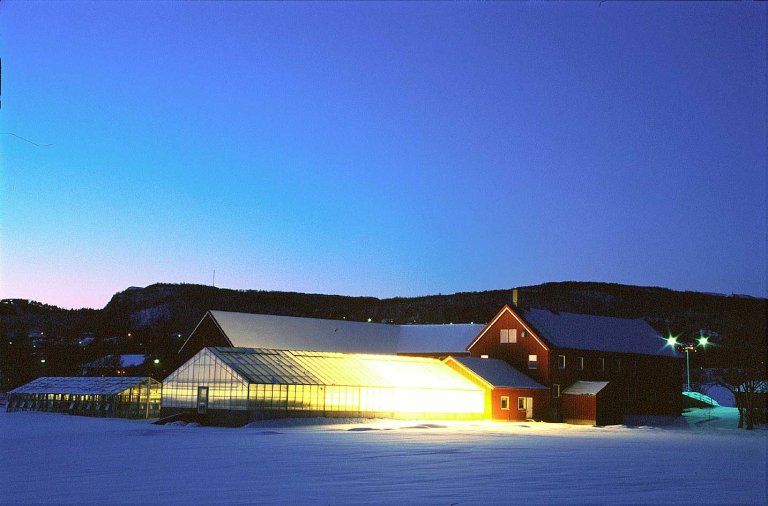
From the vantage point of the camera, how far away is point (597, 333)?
237 ft

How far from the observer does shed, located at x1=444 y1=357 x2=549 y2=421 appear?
204ft

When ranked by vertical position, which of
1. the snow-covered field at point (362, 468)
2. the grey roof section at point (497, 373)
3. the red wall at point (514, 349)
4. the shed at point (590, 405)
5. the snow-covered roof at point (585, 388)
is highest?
the red wall at point (514, 349)

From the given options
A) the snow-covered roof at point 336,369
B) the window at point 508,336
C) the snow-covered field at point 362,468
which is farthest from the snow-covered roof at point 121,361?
the snow-covered field at point 362,468

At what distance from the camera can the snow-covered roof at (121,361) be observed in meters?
98.8

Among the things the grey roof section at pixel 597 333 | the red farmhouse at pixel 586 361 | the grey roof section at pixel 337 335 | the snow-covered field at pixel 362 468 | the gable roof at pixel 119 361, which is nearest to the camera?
the snow-covered field at pixel 362 468

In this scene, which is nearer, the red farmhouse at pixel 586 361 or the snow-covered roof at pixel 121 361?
the red farmhouse at pixel 586 361

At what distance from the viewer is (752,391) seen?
186 feet

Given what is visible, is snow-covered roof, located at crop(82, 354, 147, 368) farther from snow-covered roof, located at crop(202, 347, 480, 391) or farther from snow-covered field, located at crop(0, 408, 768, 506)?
snow-covered field, located at crop(0, 408, 768, 506)

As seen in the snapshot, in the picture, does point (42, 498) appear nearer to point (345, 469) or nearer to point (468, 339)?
point (345, 469)

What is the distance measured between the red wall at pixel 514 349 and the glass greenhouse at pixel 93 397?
25.8 metres

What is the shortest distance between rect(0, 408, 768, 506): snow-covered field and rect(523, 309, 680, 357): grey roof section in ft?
82.5

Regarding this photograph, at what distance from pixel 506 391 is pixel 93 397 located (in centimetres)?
2872

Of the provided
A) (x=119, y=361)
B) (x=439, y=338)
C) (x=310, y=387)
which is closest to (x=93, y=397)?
(x=310, y=387)

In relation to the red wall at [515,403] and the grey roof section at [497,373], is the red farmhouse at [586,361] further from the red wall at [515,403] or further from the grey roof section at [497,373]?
the grey roof section at [497,373]
